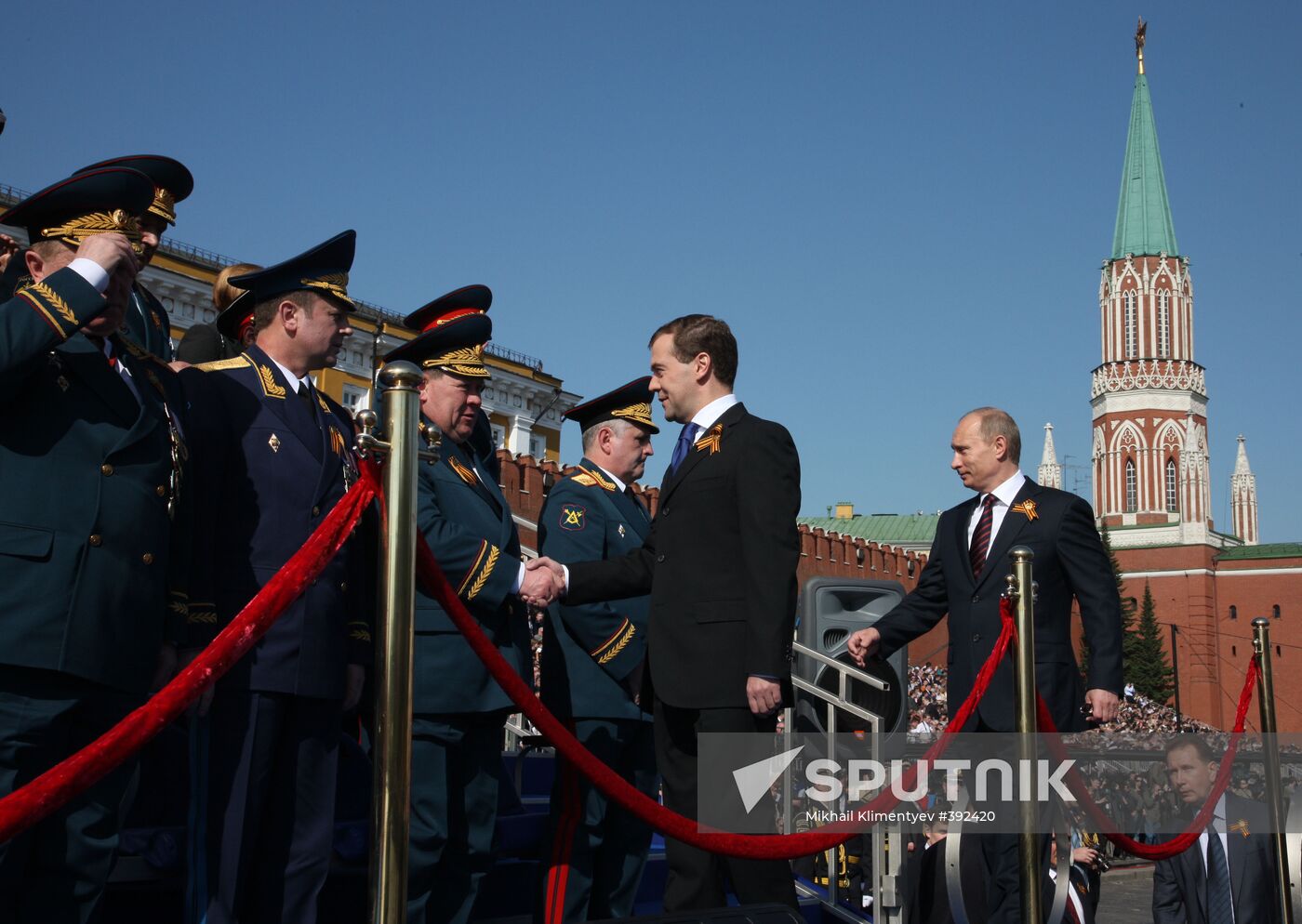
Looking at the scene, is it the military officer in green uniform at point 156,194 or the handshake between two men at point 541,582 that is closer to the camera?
the military officer in green uniform at point 156,194

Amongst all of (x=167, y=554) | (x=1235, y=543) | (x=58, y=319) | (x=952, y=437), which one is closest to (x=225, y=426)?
(x=167, y=554)

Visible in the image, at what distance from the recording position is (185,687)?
8.74 ft

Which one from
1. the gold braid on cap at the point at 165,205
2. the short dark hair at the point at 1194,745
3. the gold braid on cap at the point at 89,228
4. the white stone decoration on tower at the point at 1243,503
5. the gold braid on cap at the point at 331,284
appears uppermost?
the white stone decoration on tower at the point at 1243,503

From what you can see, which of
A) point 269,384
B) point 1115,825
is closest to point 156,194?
point 269,384

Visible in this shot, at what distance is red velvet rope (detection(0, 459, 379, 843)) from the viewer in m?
2.43

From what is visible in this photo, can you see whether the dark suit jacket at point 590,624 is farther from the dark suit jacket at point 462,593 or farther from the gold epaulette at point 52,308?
the gold epaulette at point 52,308

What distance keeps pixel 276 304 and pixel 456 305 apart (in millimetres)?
1076

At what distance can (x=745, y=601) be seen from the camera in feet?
13.1

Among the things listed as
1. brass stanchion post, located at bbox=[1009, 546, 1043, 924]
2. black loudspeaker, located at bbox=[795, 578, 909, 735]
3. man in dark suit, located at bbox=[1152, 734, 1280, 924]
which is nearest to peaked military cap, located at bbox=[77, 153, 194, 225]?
brass stanchion post, located at bbox=[1009, 546, 1043, 924]

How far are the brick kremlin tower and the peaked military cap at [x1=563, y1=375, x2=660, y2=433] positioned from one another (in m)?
79.3

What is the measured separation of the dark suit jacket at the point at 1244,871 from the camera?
19.9ft

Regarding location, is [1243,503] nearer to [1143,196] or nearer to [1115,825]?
[1143,196]

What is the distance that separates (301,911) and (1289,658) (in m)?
76.6

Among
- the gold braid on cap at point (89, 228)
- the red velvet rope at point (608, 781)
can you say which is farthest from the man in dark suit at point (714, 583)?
the gold braid on cap at point (89, 228)
